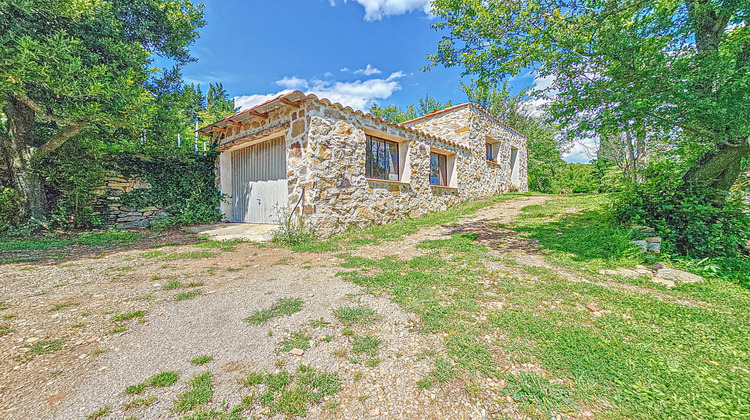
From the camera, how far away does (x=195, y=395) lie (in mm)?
1496

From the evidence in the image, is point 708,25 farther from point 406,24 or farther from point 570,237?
point 406,24

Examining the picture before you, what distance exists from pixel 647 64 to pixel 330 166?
5.22m

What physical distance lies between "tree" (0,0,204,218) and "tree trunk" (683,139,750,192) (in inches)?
428

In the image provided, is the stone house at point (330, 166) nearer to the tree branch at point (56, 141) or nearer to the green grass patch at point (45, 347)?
the tree branch at point (56, 141)

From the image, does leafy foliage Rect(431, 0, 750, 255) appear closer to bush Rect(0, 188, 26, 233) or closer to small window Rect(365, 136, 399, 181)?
small window Rect(365, 136, 399, 181)

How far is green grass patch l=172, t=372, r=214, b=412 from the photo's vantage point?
1430 millimetres

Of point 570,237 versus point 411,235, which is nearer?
point 570,237

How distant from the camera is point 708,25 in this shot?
351cm

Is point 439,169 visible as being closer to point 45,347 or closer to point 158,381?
point 158,381

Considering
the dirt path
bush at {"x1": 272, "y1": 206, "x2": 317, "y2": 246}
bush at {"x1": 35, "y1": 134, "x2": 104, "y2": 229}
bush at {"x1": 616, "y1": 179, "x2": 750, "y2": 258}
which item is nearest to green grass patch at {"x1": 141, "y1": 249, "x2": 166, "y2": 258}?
the dirt path

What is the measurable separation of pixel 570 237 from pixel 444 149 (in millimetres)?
5510

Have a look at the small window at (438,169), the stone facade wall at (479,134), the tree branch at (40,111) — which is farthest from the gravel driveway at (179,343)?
the stone facade wall at (479,134)

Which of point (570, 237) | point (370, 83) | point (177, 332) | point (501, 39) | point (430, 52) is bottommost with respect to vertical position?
point (177, 332)

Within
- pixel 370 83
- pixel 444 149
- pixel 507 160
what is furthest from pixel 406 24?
pixel 370 83
